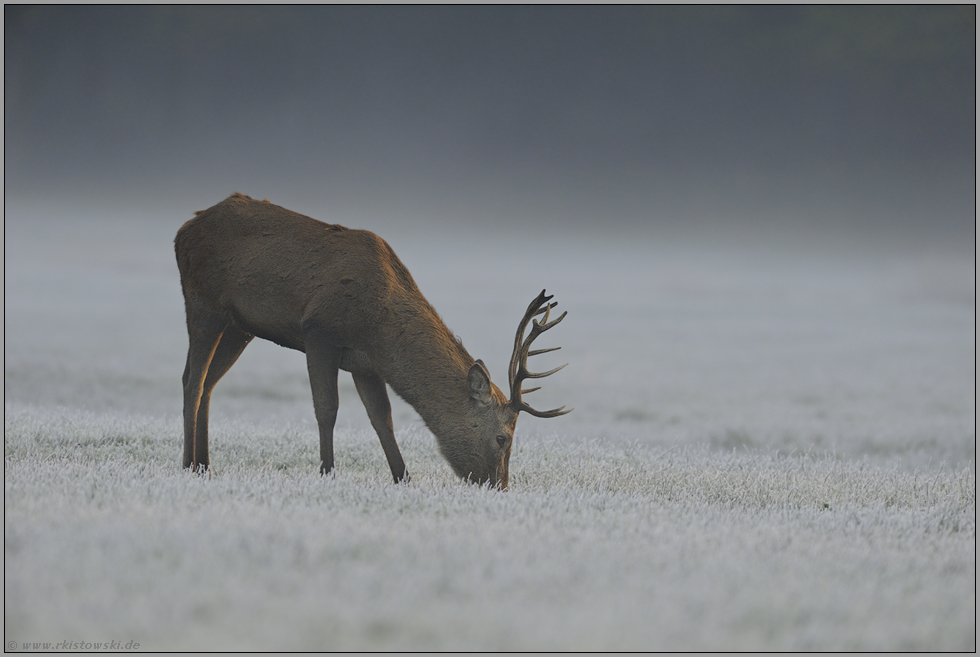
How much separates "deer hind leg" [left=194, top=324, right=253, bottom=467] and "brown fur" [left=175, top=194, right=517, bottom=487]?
32 millimetres

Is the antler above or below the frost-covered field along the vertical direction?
above

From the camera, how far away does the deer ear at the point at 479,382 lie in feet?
24.0

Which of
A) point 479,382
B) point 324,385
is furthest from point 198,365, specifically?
point 479,382

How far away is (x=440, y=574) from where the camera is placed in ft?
14.3

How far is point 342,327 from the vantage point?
7.61 m

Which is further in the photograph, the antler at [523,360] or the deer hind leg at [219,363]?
the deer hind leg at [219,363]

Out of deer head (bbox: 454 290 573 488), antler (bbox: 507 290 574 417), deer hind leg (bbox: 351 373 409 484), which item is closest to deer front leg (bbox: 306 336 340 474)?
deer hind leg (bbox: 351 373 409 484)

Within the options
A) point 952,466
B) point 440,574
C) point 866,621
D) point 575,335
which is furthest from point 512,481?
point 575,335

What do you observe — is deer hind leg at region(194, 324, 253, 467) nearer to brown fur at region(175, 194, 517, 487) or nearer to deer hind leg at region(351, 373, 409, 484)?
brown fur at region(175, 194, 517, 487)

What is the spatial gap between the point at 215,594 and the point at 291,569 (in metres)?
0.52

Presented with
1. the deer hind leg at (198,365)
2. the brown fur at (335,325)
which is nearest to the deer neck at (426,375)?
the brown fur at (335,325)

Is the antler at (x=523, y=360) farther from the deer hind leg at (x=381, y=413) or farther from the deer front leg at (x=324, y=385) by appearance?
the deer front leg at (x=324, y=385)

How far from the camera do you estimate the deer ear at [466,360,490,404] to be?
7.31m

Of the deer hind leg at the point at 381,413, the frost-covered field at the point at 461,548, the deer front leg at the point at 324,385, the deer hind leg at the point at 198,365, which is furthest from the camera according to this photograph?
the deer hind leg at the point at 198,365
